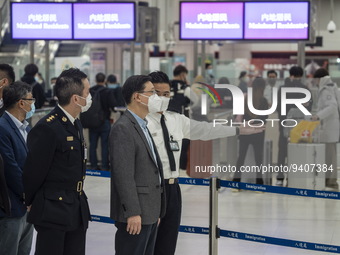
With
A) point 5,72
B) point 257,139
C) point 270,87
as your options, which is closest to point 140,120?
point 5,72

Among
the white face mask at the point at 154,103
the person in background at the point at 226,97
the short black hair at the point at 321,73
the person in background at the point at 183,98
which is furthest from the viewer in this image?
the person in background at the point at 183,98

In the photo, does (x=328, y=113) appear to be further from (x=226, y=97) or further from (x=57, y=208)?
(x=57, y=208)

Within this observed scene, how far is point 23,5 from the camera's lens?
1481cm

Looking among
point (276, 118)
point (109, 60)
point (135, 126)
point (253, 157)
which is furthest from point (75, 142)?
point (109, 60)

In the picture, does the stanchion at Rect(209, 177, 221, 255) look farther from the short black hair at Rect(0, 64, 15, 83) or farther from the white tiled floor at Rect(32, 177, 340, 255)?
the short black hair at Rect(0, 64, 15, 83)

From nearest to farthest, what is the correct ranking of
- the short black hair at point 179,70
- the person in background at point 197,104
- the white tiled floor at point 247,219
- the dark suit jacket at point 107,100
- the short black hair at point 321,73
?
the white tiled floor at point 247,219 < the person in background at point 197,104 < the short black hair at point 321,73 < the short black hair at point 179,70 < the dark suit jacket at point 107,100

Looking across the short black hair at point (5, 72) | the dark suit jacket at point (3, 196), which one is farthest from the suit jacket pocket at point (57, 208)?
the short black hair at point (5, 72)

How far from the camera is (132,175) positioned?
187 inches

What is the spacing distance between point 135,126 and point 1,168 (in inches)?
34.5

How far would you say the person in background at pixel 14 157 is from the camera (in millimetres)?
5148

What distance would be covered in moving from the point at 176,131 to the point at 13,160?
4.00 feet

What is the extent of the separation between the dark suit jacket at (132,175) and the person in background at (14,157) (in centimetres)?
72

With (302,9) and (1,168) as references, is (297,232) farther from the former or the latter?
(302,9)

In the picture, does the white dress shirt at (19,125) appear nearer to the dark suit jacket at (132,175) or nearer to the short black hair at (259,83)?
the dark suit jacket at (132,175)
